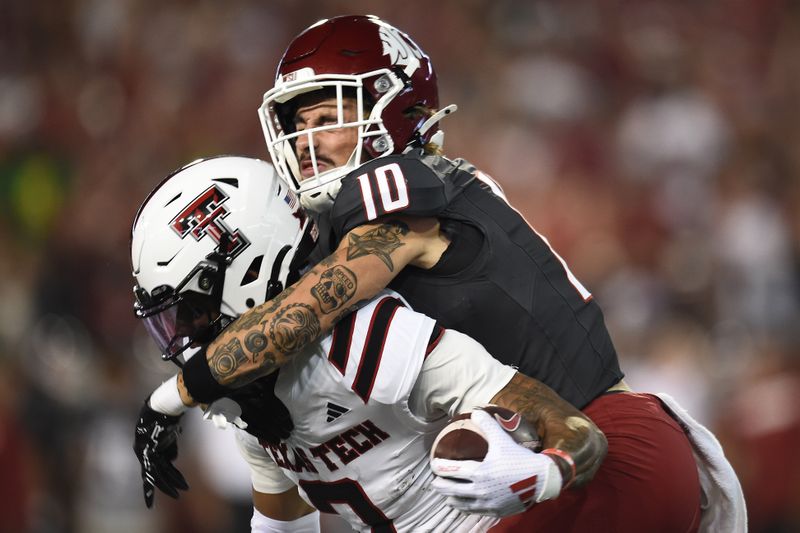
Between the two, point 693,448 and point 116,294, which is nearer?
point 693,448

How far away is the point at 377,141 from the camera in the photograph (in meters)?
2.78

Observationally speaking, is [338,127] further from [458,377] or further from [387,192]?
[458,377]

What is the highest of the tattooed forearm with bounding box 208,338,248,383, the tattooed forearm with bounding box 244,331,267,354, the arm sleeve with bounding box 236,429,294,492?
the tattooed forearm with bounding box 244,331,267,354

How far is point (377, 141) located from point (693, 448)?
104 cm

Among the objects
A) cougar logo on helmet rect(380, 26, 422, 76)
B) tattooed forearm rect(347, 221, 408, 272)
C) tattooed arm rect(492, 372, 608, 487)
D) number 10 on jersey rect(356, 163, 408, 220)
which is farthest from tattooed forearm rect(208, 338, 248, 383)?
cougar logo on helmet rect(380, 26, 422, 76)

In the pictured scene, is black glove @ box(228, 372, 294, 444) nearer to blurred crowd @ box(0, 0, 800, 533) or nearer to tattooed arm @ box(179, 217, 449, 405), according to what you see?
tattooed arm @ box(179, 217, 449, 405)

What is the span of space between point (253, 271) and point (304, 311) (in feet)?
0.72

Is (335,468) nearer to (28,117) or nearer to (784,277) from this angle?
(784,277)

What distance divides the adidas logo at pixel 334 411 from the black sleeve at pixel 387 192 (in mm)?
379

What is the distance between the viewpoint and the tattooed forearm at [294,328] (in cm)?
227

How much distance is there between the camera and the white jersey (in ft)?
7.56

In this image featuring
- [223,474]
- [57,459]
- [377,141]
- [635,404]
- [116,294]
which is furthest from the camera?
[116,294]

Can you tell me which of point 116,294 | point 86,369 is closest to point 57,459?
point 86,369

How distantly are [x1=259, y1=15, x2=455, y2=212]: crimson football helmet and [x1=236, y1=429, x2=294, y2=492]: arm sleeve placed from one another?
0.64 meters
